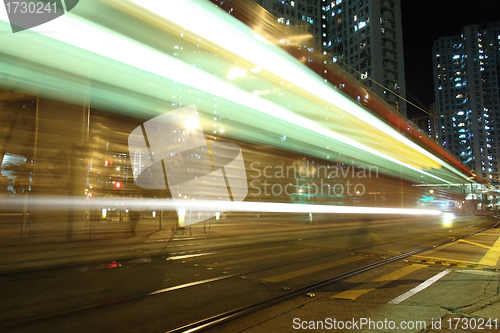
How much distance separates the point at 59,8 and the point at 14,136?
326 centimetres

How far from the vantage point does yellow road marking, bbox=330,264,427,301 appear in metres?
4.89

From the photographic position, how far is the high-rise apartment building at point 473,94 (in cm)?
12200

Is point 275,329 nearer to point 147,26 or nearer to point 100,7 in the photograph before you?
point 147,26

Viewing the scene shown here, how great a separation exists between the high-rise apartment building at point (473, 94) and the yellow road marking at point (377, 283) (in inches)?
5117

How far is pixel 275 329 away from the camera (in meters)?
3.58

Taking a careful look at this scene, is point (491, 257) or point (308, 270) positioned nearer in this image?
point (308, 270)

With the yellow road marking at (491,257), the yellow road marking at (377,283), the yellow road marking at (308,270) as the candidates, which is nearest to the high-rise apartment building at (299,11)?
Answer: the yellow road marking at (491,257)

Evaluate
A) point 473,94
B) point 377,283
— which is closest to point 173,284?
point 377,283

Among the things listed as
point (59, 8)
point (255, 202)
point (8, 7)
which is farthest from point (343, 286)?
point (8, 7)

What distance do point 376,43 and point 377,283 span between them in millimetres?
60715

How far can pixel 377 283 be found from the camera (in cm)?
563

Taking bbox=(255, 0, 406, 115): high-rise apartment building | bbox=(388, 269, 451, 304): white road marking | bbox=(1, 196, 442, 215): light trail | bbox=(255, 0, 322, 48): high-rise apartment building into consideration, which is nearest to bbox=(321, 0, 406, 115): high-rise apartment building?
bbox=(255, 0, 406, 115): high-rise apartment building

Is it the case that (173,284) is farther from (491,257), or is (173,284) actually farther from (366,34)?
(366,34)

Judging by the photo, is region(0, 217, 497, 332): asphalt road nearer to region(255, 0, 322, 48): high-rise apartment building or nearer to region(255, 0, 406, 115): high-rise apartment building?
region(255, 0, 406, 115): high-rise apartment building
